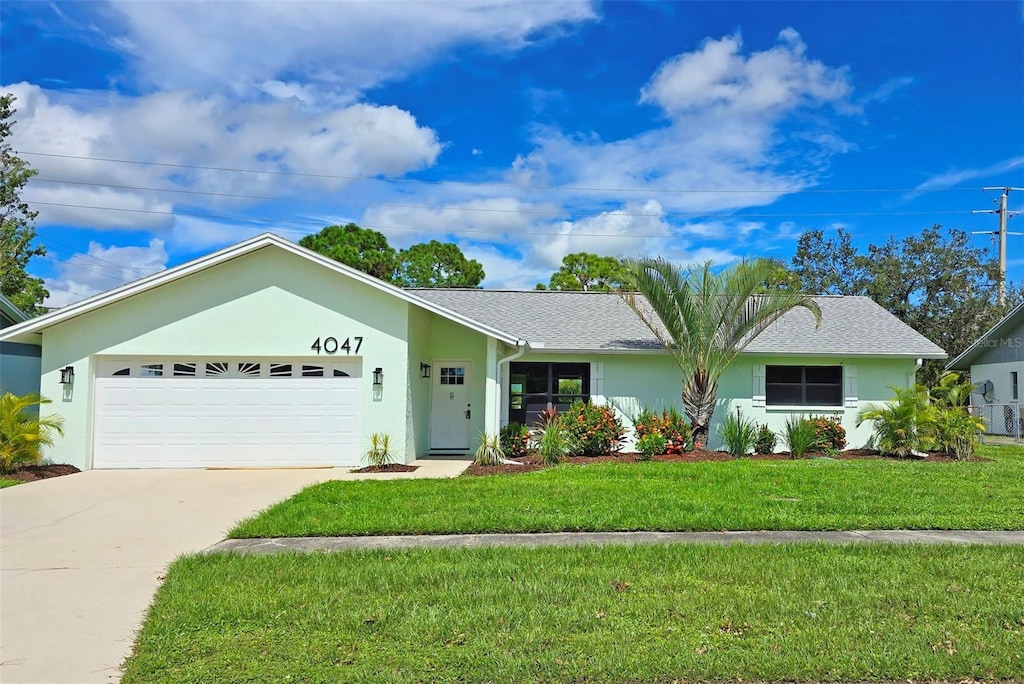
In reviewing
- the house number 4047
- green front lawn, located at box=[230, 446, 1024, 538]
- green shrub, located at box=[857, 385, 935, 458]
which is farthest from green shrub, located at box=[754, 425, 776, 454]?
the house number 4047

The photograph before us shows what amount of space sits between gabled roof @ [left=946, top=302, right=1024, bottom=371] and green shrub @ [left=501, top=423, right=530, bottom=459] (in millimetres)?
17976

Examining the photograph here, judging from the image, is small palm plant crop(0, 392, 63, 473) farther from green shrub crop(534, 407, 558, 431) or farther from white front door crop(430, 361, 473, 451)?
green shrub crop(534, 407, 558, 431)

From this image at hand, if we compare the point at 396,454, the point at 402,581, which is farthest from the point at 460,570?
the point at 396,454

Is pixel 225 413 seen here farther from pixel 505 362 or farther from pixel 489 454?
→ pixel 505 362

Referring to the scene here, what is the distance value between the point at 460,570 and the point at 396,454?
777cm

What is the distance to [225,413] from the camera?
14016mm

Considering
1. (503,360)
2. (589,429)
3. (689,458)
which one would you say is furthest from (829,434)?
(503,360)

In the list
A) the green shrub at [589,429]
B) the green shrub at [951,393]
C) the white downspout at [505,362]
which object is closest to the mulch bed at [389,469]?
the white downspout at [505,362]

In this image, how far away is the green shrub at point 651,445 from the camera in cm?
1422

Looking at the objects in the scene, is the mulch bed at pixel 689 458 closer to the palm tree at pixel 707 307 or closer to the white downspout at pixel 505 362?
the white downspout at pixel 505 362

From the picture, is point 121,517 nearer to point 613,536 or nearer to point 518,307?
point 613,536

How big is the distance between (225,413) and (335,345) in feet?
8.82

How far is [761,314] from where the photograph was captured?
1499 cm

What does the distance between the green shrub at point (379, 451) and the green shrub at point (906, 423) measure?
10674 millimetres
